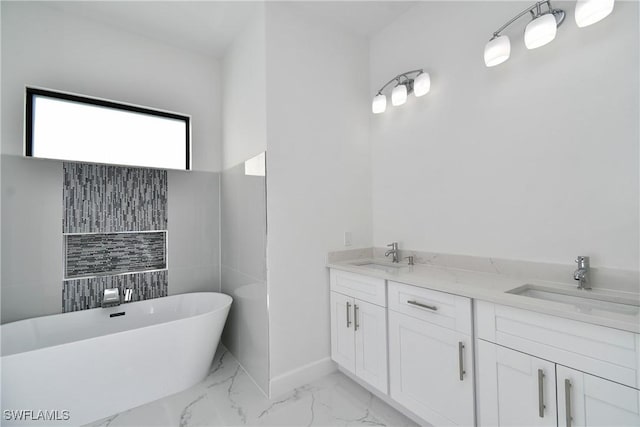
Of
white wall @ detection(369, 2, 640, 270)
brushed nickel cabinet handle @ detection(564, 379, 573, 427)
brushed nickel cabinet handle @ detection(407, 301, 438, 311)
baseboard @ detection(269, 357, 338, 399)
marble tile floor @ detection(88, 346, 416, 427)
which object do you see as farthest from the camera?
baseboard @ detection(269, 357, 338, 399)

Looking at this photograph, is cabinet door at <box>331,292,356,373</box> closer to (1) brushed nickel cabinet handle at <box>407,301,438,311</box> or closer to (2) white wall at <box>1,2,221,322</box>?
(1) brushed nickel cabinet handle at <box>407,301,438,311</box>

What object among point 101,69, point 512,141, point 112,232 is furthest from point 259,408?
point 101,69

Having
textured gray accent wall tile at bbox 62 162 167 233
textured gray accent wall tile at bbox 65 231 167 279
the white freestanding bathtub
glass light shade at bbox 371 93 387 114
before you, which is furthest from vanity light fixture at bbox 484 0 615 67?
textured gray accent wall tile at bbox 65 231 167 279

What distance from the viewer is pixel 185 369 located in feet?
6.60

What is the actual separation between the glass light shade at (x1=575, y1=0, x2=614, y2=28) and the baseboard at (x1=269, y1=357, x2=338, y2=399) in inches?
99.3

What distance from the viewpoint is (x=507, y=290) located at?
134 cm

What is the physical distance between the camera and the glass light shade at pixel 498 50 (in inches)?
60.2

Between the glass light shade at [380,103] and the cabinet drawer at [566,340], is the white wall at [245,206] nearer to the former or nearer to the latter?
the glass light shade at [380,103]

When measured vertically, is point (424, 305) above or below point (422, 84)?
below

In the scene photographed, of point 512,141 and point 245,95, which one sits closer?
point 512,141

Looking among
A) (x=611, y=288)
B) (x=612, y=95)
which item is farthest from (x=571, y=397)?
(x=612, y=95)

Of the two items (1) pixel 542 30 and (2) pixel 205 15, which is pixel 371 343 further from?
(2) pixel 205 15

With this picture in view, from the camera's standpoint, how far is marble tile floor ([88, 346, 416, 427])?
170 cm

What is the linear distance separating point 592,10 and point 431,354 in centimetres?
179
